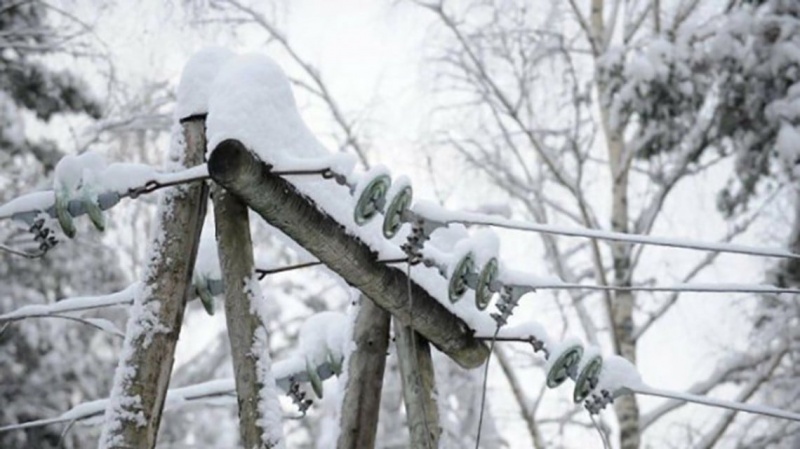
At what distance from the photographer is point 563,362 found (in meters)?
3.21

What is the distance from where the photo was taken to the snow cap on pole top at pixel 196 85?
308 cm

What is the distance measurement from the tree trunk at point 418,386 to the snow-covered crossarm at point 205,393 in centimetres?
32

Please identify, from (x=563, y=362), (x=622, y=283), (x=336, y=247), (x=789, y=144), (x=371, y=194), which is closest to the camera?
(x=371, y=194)

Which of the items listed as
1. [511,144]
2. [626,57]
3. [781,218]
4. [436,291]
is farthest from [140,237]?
[436,291]

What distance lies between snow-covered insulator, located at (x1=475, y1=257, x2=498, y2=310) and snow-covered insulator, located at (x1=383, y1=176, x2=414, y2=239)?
35 cm

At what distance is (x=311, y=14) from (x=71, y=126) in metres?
3.35

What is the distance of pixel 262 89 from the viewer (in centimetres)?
292

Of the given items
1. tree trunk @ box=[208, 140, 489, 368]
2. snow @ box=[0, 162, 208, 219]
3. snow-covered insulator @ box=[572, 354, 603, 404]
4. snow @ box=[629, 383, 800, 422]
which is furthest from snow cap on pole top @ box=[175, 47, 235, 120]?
snow @ box=[629, 383, 800, 422]

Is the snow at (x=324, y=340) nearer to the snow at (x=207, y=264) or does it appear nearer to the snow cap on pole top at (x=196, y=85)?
the snow at (x=207, y=264)

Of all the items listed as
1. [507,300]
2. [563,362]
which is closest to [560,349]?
[563,362]

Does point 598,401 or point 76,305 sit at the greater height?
Result: point 76,305

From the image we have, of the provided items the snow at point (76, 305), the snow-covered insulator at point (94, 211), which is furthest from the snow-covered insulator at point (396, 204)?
the snow at point (76, 305)

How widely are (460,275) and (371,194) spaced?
42 centimetres

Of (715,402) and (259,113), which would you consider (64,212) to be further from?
(715,402)
